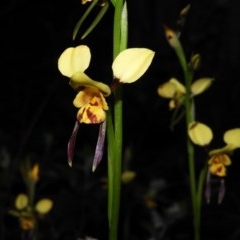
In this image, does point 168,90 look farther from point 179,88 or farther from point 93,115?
point 93,115

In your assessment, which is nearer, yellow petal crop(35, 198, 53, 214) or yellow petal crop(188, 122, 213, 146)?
yellow petal crop(188, 122, 213, 146)

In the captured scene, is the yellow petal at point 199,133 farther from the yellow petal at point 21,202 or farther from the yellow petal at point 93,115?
the yellow petal at point 21,202

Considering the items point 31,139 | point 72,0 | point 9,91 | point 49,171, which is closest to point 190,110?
point 49,171

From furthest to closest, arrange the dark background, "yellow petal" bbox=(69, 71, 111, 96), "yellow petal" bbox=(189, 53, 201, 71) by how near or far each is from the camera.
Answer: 1. the dark background
2. "yellow petal" bbox=(189, 53, 201, 71)
3. "yellow petal" bbox=(69, 71, 111, 96)

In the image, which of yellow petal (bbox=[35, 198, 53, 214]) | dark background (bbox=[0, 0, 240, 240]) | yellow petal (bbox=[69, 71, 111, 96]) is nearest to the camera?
yellow petal (bbox=[69, 71, 111, 96])

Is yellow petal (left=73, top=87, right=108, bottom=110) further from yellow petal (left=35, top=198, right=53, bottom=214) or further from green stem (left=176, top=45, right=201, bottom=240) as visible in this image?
yellow petal (left=35, top=198, right=53, bottom=214)

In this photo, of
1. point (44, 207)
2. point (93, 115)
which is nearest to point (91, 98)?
point (93, 115)

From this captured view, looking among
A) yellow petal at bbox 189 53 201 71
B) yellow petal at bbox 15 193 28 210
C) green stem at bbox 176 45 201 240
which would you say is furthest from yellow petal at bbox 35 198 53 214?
yellow petal at bbox 189 53 201 71

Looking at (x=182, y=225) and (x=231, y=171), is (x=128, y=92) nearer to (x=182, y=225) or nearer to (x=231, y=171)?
(x=231, y=171)
